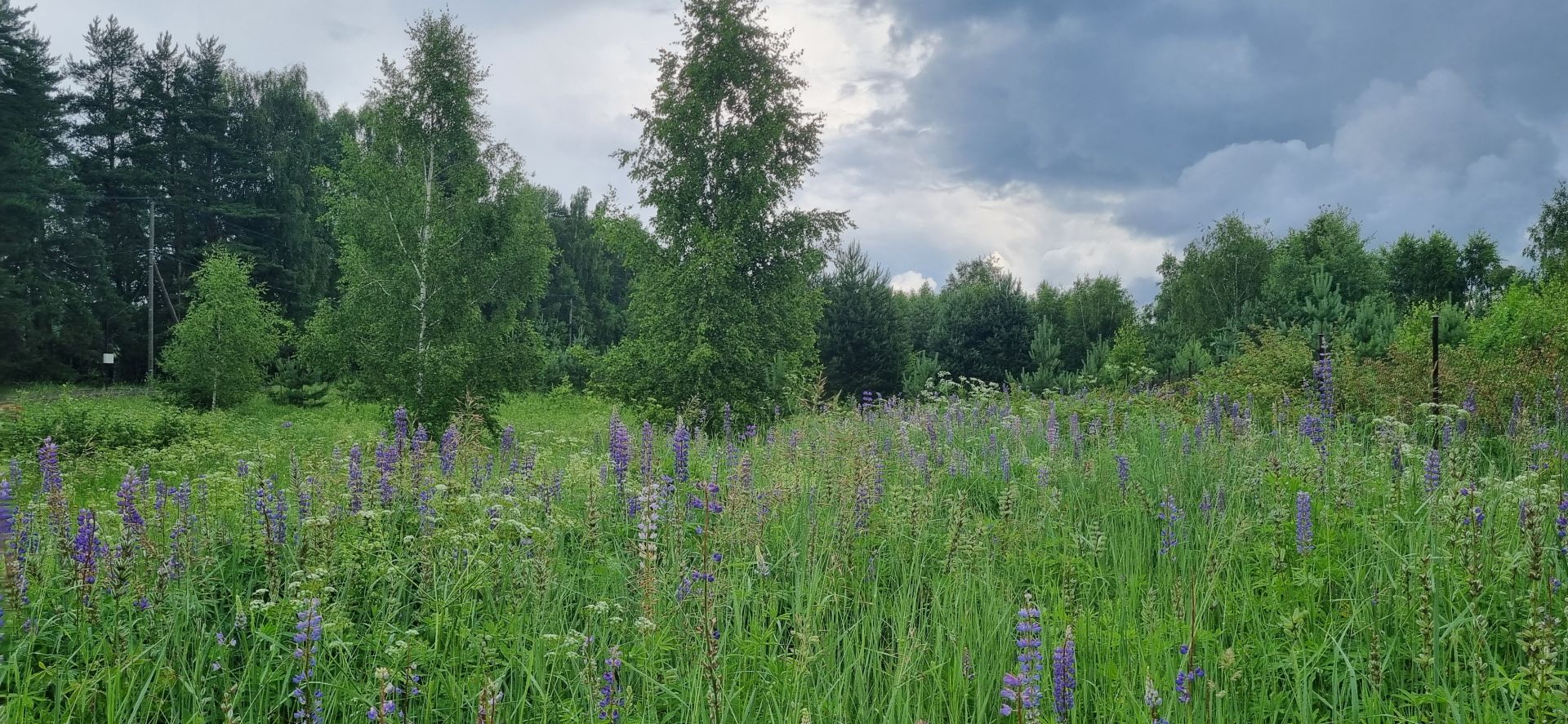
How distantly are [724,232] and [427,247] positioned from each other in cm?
745

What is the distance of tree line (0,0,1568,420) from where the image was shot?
2044cm

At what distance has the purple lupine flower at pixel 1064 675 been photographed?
2.06m

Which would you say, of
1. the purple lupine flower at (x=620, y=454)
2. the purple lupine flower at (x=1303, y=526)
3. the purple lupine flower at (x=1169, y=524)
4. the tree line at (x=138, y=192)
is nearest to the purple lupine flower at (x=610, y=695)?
the purple lupine flower at (x=620, y=454)

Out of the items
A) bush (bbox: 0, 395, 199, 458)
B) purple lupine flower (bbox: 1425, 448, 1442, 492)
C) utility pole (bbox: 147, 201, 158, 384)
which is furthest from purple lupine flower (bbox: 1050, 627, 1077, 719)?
utility pole (bbox: 147, 201, 158, 384)

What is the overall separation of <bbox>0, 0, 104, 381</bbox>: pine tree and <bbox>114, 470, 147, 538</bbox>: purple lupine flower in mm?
42247

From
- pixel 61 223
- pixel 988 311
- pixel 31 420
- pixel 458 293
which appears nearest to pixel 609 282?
pixel 61 223

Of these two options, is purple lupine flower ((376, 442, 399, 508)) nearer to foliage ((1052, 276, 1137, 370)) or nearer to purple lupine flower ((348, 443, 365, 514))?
purple lupine flower ((348, 443, 365, 514))

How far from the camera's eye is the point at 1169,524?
442 cm

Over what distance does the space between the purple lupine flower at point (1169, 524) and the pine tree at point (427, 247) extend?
59.1 ft

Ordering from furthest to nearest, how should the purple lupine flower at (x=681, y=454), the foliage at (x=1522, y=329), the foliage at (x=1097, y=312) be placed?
the foliage at (x=1097, y=312), the foliage at (x=1522, y=329), the purple lupine flower at (x=681, y=454)

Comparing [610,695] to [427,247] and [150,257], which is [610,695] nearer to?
[427,247]

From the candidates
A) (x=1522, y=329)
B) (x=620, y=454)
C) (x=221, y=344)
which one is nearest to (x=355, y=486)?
(x=620, y=454)

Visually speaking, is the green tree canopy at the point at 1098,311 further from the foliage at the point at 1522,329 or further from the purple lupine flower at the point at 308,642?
the purple lupine flower at the point at 308,642

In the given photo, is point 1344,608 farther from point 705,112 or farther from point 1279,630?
point 705,112
